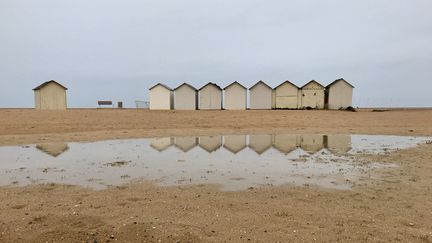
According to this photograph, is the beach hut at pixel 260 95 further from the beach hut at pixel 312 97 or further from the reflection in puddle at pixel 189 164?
the reflection in puddle at pixel 189 164

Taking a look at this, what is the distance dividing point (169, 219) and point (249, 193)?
2678 mm

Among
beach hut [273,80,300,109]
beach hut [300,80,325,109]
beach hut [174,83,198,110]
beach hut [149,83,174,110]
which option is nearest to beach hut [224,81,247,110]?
beach hut [174,83,198,110]

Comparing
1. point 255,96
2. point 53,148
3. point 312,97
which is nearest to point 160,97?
point 255,96

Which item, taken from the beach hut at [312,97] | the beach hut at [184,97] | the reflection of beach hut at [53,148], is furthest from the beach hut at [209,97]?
the reflection of beach hut at [53,148]

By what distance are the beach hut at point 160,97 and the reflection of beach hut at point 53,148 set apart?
104ft

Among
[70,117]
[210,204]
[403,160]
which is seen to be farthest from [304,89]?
[210,204]

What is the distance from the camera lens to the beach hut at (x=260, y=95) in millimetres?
50469

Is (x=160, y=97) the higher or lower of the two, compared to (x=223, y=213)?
higher

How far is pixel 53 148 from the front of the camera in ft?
53.9

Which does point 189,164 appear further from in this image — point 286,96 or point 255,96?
point 286,96

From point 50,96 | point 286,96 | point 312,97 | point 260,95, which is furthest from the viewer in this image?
point 312,97

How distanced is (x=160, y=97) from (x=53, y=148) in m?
33.7

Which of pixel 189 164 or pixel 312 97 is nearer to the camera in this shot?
pixel 189 164

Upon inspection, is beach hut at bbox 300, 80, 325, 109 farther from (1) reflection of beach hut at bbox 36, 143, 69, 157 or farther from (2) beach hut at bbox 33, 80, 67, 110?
(1) reflection of beach hut at bbox 36, 143, 69, 157
